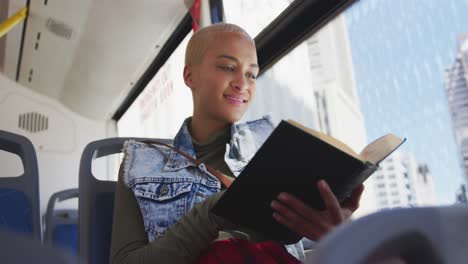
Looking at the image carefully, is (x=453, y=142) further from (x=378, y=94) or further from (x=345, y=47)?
(x=345, y=47)

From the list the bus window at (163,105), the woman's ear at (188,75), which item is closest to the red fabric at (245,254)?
the woman's ear at (188,75)

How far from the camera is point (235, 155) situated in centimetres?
102

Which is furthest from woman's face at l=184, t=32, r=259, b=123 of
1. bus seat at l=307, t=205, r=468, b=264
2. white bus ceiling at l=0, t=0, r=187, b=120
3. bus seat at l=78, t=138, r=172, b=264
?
white bus ceiling at l=0, t=0, r=187, b=120

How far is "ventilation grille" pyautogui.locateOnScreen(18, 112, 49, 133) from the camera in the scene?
3.59 meters

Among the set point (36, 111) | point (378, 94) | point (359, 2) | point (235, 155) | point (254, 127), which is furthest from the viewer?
point (36, 111)

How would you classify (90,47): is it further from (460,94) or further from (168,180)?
(460,94)

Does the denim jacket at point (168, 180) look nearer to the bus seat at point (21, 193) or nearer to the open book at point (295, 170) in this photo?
the open book at point (295, 170)

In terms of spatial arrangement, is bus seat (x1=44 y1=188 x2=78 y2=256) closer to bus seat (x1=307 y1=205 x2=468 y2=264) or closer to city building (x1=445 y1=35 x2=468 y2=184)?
city building (x1=445 y1=35 x2=468 y2=184)

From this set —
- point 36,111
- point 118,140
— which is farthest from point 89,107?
point 118,140

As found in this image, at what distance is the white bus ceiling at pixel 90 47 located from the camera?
105 inches

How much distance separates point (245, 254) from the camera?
0.68 meters

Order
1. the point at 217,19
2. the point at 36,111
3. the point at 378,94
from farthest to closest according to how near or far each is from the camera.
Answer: the point at 36,111 → the point at 217,19 → the point at 378,94

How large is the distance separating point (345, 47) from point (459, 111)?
1.60 ft

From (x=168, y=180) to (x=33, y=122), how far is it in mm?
3148
